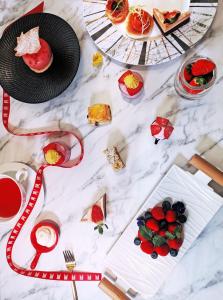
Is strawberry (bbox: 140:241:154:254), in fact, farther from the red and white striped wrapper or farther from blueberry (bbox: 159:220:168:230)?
the red and white striped wrapper

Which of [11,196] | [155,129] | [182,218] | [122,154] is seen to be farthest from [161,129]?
[11,196]

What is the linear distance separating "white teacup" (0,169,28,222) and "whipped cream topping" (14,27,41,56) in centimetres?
35

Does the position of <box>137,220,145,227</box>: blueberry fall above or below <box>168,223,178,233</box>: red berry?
below

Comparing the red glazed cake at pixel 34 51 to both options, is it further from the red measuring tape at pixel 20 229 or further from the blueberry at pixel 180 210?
the blueberry at pixel 180 210

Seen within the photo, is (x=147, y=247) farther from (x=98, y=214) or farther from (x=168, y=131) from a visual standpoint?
(x=168, y=131)

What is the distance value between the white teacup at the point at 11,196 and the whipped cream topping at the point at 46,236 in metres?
0.09

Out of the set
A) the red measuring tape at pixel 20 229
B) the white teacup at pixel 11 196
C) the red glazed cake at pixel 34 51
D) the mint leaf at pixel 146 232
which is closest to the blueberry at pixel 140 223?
the mint leaf at pixel 146 232

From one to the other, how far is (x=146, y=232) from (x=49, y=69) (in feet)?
1.80

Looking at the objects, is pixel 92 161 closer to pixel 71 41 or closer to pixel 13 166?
pixel 13 166

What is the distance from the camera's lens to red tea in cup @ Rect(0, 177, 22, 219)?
3.83ft

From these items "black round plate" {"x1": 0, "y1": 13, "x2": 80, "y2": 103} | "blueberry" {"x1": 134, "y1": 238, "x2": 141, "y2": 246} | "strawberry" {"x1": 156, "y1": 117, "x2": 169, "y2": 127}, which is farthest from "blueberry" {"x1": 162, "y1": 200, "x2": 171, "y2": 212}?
"black round plate" {"x1": 0, "y1": 13, "x2": 80, "y2": 103}

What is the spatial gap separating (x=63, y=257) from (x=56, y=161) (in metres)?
0.29

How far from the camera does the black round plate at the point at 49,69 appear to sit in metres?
1.16

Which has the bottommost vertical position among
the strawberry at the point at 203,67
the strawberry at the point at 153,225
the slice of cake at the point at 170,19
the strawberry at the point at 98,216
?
the strawberry at the point at 98,216
